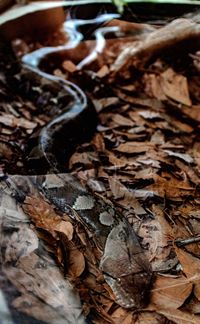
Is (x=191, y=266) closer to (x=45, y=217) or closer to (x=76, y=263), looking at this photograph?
(x=76, y=263)

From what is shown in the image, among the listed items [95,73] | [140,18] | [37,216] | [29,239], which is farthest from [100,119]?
[29,239]

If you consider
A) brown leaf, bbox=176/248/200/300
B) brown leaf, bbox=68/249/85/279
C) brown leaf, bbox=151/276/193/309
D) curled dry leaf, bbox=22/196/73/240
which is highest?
curled dry leaf, bbox=22/196/73/240

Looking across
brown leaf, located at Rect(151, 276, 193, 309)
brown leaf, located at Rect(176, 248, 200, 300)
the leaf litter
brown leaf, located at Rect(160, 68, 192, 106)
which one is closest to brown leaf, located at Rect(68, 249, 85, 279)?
the leaf litter

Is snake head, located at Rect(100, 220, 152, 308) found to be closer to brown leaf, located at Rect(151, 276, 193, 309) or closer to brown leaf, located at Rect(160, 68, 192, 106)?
brown leaf, located at Rect(151, 276, 193, 309)

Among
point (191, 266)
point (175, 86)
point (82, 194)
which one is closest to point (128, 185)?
point (82, 194)

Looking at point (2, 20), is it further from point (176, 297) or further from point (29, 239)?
point (176, 297)

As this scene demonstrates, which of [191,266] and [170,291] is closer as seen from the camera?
[170,291]

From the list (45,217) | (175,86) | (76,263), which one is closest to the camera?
(76,263)

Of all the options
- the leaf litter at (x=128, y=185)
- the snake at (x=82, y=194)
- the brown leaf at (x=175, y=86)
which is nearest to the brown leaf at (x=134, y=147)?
the leaf litter at (x=128, y=185)
